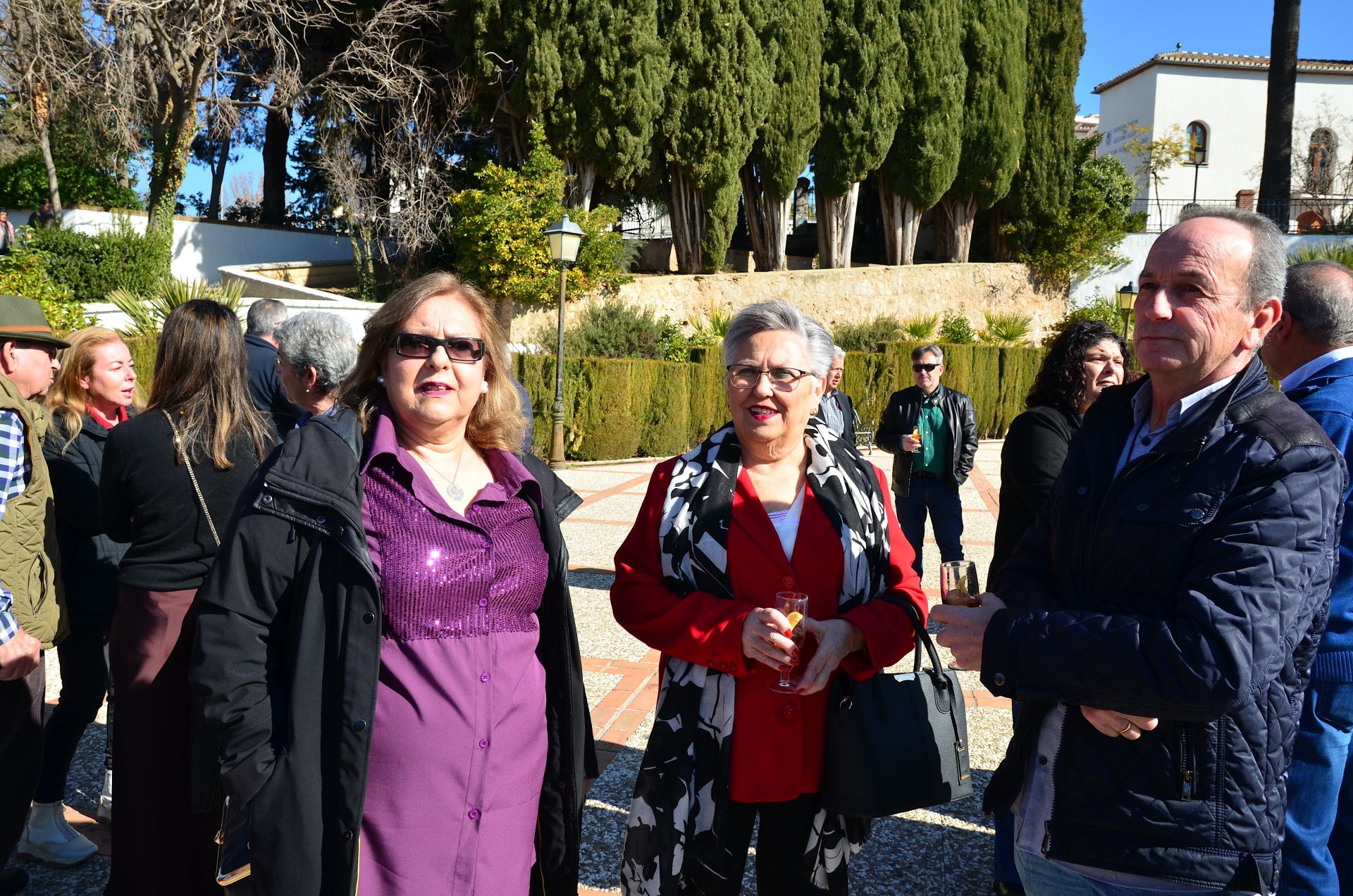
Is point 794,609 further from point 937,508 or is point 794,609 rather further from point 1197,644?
point 937,508

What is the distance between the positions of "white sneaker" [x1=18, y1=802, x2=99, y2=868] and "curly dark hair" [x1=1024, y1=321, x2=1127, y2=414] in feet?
12.4

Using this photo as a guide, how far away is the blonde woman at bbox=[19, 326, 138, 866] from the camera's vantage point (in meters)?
3.36

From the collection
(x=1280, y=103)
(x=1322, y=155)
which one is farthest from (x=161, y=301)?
(x=1322, y=155)

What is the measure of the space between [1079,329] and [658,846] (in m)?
2.48

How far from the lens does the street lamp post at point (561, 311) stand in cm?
Result: 1430

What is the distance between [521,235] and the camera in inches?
755

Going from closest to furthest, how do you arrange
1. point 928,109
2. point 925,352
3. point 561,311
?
point 925,352, point 561,311, point 928,109

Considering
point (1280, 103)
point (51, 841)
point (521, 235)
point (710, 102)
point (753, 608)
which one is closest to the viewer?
point (753, 608)

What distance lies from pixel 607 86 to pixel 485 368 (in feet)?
61.9

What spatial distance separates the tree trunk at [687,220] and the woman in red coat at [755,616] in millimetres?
21431

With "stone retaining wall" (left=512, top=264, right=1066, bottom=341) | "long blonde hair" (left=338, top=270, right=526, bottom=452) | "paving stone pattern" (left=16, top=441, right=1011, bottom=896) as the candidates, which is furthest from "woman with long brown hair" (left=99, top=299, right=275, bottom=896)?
"stone retaining wall" (left=512, top=264, right=1066, bottom=341)

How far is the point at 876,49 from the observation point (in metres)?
25.2

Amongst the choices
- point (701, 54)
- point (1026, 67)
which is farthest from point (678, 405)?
point (1026, 67)

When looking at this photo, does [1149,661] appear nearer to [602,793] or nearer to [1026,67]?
[602,793]
